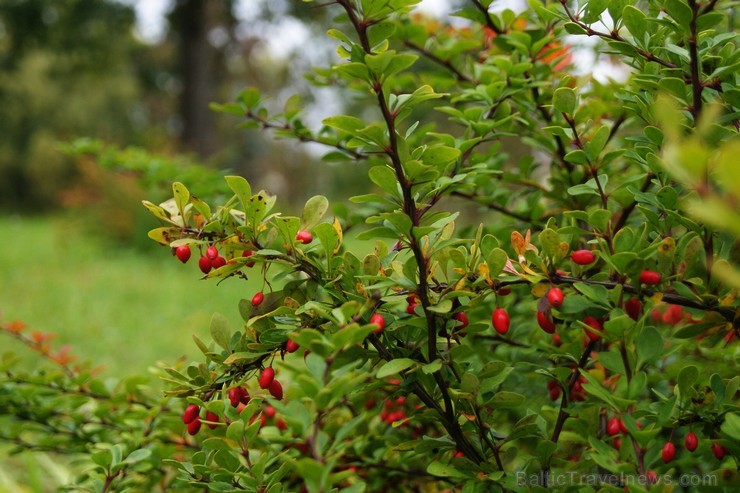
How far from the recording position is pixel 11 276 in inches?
195

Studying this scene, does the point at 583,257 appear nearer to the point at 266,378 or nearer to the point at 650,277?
the point at 650,277

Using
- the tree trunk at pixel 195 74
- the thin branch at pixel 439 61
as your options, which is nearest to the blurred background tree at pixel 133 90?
the tree trunk at pixel 195 74

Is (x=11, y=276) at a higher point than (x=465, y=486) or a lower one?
lower

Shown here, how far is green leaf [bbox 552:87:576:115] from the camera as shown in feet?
2.35

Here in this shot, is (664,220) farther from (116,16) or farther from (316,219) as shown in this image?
(116,16)

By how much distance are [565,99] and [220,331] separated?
0.46 m

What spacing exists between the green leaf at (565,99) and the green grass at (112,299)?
2448 millimetres

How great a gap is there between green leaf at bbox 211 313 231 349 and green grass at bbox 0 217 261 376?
2.26m

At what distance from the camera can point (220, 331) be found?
→ 70 cm

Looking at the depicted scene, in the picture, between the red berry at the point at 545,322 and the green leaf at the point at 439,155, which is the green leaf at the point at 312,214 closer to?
the green leaf at the point at 439,155

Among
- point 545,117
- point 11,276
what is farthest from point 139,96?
point 545,117

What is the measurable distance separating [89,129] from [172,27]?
5359 mm

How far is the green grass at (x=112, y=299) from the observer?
11.6 ft

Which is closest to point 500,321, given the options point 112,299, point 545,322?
point 545,322
